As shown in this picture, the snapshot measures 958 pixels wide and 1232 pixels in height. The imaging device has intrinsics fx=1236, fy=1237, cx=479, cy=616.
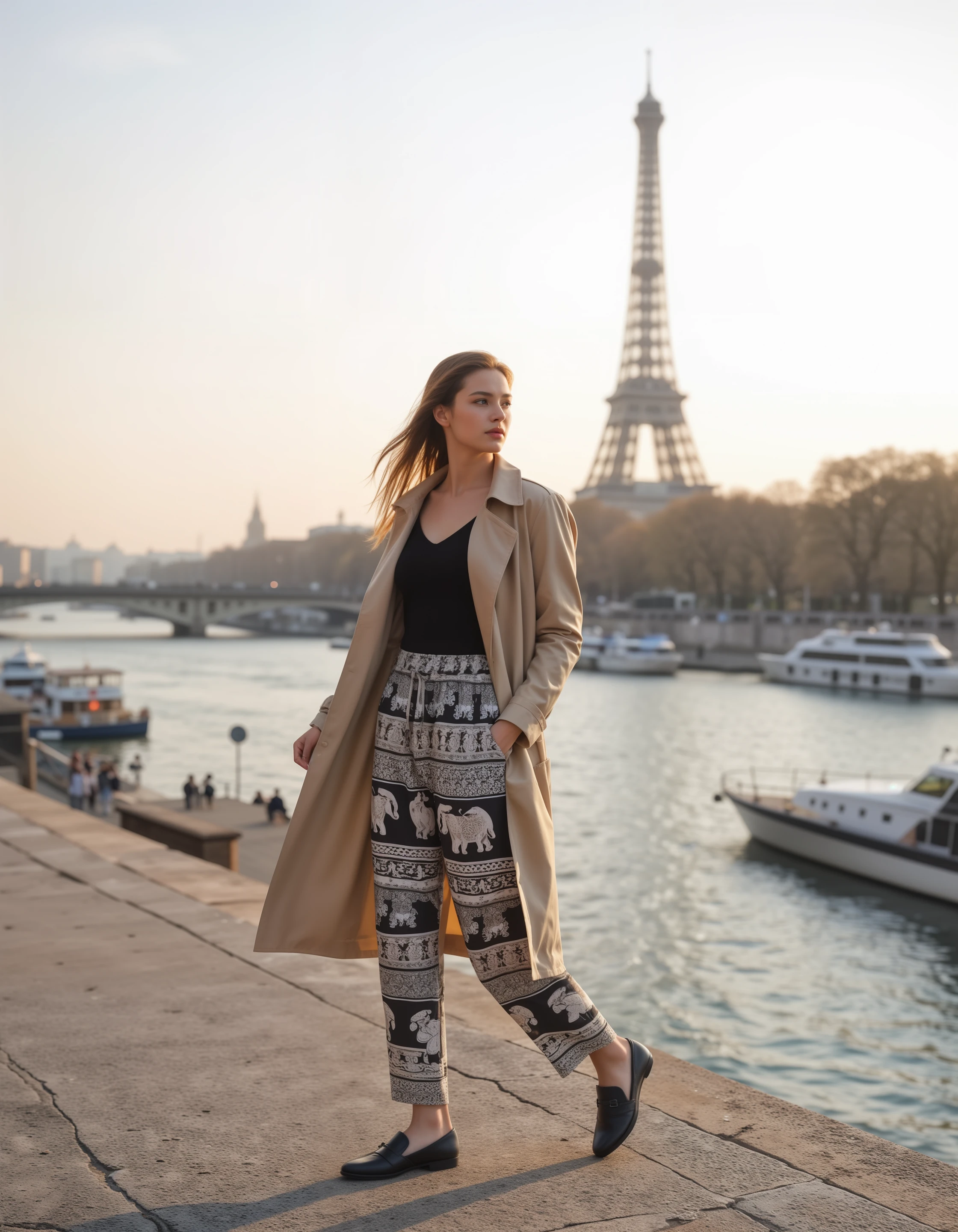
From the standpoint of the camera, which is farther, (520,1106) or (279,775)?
(279,775)

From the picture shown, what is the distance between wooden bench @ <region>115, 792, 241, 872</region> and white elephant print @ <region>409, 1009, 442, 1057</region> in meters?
4.82

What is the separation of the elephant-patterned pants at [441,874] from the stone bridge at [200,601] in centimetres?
7348

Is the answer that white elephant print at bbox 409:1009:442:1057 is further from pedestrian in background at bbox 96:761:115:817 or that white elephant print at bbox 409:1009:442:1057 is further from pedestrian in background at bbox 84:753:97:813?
pedestrian in background at bbox 84:753:97:813

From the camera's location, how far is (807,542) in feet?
186

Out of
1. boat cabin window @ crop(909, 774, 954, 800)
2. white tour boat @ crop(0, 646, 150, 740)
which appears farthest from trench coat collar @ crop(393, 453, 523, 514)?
white tour boat @ crop(0, 646, 150, 740)

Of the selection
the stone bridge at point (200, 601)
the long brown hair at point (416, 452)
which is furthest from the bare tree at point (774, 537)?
the long brown hair at point (416, 452)

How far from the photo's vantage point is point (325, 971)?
4.21m

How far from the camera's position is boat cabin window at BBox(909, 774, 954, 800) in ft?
53.9

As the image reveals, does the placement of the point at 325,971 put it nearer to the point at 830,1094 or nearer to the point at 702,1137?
the point at 702,1137

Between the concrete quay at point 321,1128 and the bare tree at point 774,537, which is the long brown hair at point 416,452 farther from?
the bare tree at point 774,537

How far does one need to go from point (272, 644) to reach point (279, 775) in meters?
55.3

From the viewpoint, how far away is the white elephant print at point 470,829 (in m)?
2.56

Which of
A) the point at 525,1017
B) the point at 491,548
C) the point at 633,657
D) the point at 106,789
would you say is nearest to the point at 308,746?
the point at 491,548

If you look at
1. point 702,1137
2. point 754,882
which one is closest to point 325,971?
point 702,1137
